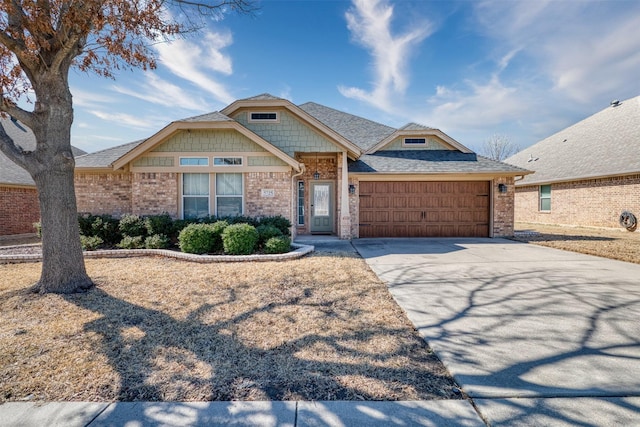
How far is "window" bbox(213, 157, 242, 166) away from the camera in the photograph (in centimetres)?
978

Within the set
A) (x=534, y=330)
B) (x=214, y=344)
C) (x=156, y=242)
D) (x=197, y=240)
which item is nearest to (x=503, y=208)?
(x=534, y=330)

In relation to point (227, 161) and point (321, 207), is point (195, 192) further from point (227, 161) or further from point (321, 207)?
point (321, 207)

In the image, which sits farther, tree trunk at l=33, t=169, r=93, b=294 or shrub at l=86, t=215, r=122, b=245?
shrub at l=86, t=215, r=122, b=245

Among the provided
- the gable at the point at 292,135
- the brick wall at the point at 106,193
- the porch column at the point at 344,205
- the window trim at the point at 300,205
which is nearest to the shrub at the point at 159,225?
the brick wall at the point at 106,193

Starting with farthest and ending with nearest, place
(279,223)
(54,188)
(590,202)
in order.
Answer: (590,202), (279,223), (54,188)

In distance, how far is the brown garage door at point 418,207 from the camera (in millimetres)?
11844

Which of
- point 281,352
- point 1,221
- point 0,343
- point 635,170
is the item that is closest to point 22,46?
point 0,343

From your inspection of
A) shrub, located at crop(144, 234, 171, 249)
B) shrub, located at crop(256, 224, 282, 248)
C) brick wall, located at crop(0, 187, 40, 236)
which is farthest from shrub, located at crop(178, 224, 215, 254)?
brick wall, located at crop(0, 187, 40, 236)

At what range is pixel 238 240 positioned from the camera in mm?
7801

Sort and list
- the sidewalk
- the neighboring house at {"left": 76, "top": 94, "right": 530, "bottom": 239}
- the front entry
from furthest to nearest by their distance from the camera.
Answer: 1. the front entry
2. the neighboring house at {"left": 76, "top": 94, "right": 530, "bottom": 239}
3. the sidewalk

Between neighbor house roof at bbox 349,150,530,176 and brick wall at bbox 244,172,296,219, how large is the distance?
3.06 metres

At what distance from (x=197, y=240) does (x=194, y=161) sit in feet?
10.6

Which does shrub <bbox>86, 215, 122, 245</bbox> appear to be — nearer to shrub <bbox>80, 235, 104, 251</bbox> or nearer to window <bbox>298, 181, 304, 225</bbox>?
shrub <bbox>80, 235, 104, 251</bbox>

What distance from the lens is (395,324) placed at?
3.81 metres
